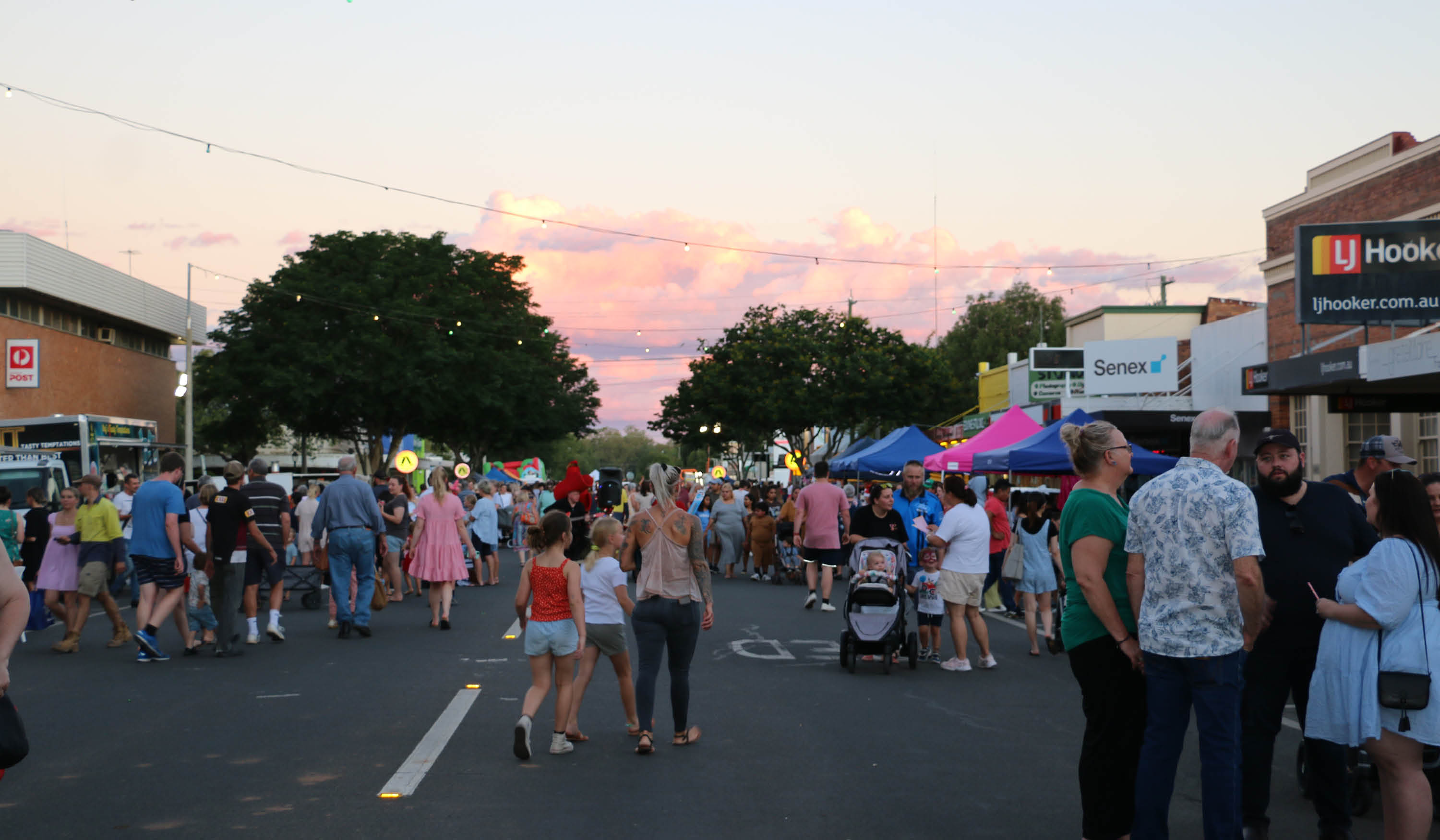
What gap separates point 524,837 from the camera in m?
5.73

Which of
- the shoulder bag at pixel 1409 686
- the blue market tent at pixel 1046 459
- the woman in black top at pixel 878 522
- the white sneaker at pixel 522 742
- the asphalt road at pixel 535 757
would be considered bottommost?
the asphalt road at pixel 535 757

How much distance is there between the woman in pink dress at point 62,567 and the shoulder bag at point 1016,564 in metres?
9.44

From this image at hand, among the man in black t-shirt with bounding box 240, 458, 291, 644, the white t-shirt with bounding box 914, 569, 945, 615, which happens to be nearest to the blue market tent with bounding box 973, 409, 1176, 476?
the white t-shirt with bounding box 914, 569, 945, 615

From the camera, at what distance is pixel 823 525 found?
17.5 metres

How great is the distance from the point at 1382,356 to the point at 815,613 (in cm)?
800

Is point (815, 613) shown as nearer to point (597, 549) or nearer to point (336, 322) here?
point (597, 549)

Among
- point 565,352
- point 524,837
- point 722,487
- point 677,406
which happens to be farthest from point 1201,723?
point 565,352

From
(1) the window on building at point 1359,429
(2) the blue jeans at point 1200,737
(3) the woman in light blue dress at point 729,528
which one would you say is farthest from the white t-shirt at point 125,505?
(1) the window on building at point 1359,429

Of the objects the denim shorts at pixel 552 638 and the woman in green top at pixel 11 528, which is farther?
the woman in green top at pixel 11 528

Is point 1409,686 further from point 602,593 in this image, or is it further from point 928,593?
point 928,593

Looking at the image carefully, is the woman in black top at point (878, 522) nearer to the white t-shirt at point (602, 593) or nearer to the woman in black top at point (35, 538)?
the white t-shirt at point (602, 593)

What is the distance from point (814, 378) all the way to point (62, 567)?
38944 millimetres

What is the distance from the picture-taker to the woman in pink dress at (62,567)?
43.0 feet

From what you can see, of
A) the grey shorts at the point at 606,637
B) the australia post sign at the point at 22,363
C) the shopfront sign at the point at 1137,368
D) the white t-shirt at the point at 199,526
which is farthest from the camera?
the australia post sign at the point at 22,363
